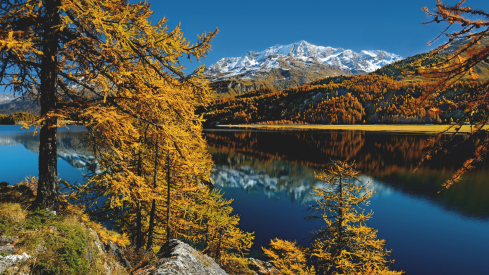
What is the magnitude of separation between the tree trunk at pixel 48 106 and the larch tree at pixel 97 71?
18mm

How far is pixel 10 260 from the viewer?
3.62m

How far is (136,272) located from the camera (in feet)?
17.5

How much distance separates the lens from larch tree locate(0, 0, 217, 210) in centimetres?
466

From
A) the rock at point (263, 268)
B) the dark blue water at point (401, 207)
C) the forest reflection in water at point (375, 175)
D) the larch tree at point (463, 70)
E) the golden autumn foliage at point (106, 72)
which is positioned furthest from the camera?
the forest reflection in water at point (375, 175)

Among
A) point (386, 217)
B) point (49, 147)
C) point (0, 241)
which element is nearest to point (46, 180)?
point (49, 147)

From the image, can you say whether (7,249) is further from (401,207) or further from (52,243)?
(401,207)

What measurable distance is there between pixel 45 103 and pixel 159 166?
311 inches

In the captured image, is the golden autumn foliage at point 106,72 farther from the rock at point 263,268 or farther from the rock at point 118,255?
the rock at point 263,268

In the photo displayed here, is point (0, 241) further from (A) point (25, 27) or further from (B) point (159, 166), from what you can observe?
(B) point (159, 166)

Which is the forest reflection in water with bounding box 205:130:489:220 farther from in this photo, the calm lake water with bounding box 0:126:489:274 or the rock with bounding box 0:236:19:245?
the rock with bounding box 0:236:19:245

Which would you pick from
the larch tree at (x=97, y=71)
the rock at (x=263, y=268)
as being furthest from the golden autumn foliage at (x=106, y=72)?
the rock at (x=263, y=268)

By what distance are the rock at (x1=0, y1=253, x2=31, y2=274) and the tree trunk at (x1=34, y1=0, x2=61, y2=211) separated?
6.32 feet

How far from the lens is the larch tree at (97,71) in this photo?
466cm

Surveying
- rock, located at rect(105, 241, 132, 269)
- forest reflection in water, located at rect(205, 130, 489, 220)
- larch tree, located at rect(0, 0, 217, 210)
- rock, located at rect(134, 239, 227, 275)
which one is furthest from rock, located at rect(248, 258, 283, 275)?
forest reflection in water, located at rect(205, 130, 489, 220)
